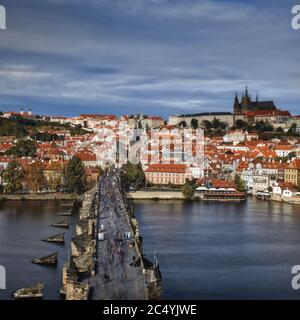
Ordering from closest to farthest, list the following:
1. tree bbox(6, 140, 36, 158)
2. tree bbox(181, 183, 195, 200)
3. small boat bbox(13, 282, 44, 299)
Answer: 1. small boat bbox(13, 282, 44, 299)
2. tree bbox(181, 183, 195, 200)
3. tree bbox(6, 140, 36, 158)

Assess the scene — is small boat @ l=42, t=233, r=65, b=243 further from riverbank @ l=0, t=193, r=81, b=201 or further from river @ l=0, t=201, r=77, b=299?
riverbank @ l=0, t=193, r=81, b=201

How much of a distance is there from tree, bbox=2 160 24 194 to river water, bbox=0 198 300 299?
4.53 ft

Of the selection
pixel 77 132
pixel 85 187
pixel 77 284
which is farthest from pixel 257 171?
pixel 77 132

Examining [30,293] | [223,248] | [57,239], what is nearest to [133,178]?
[57,239]

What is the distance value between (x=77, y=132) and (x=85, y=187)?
2034 cm

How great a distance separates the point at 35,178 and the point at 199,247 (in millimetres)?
8388

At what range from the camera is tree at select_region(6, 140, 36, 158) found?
76.0ft

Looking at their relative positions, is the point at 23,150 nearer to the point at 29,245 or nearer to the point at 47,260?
the point at 29,245

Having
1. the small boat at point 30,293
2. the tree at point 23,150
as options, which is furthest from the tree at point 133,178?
the small boat at point 30,293

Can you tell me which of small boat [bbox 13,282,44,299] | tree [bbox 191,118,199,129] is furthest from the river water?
tree [bbox 191,118,199,129]

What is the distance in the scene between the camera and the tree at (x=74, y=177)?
16250 millimetres

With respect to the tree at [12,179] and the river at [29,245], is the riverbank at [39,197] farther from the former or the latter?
the river at [29,245]

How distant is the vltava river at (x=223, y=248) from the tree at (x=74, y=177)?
2.51 m

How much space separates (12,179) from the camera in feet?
52.3
